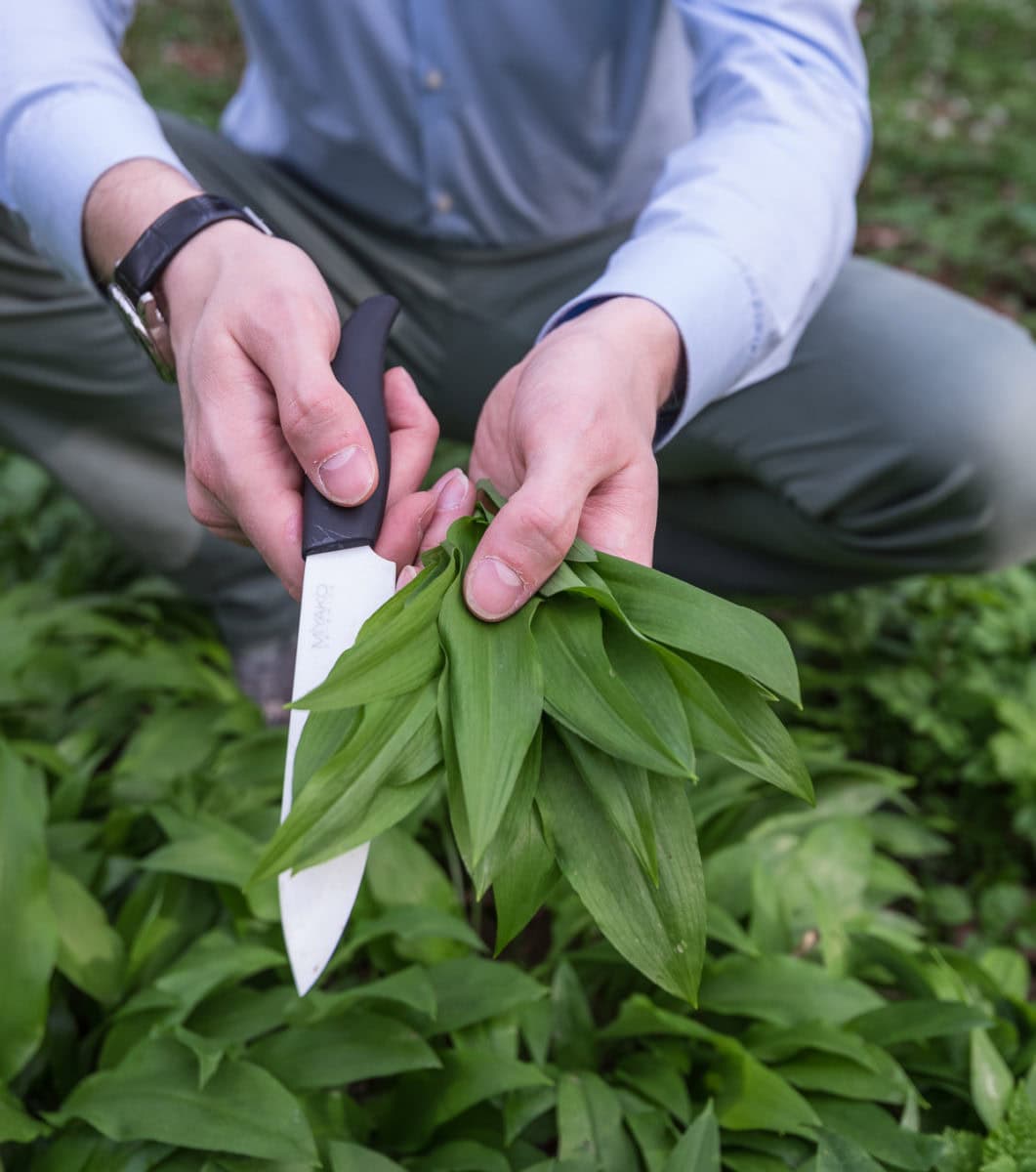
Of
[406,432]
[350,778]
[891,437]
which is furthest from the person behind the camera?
[891,437]

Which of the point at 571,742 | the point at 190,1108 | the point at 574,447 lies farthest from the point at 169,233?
the point at 190,1108

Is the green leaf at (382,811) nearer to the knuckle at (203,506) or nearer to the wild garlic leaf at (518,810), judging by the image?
the wild garlic leaf at (518,810)

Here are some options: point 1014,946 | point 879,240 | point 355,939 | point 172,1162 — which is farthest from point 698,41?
point 879,240

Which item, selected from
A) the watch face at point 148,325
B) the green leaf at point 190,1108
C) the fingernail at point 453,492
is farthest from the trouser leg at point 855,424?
the green leaf at point 190,1108

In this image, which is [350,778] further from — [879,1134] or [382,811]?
[879,1134]

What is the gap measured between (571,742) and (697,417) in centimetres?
129

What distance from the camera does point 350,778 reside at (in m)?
0.95

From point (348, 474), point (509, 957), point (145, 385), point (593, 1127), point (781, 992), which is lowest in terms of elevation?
point (509, 957)

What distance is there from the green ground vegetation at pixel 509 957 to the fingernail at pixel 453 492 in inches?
25.4

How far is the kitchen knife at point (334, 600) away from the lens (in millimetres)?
1031

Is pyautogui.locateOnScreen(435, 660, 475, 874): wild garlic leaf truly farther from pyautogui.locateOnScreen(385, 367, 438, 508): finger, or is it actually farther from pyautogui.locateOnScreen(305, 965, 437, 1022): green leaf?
pyautogui.locateOnScreen(305, 965, 437, 1022): green leaf

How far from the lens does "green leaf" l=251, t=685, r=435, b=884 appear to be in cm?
92

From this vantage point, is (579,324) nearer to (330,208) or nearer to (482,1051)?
(482,1051)

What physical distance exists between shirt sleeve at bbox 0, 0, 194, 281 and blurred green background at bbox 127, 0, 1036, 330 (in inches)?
129
